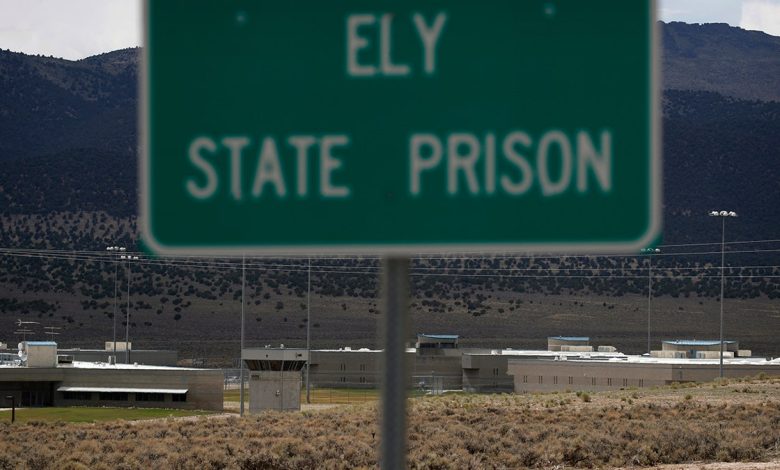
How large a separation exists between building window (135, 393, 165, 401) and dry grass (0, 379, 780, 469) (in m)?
28.9

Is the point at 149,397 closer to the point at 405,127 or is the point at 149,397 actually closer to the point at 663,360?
the point at 663,360

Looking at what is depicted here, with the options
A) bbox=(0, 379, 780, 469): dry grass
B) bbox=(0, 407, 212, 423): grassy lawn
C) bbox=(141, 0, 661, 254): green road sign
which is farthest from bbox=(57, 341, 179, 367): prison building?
bbox=(141, 0, 661, 254): green road sign

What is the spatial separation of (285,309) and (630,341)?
33420 millimetres

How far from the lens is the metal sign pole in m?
2.82

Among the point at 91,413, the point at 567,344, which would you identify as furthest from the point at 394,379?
the point at 567,344

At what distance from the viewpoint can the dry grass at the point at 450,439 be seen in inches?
1242

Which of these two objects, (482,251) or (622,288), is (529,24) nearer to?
(482,251)

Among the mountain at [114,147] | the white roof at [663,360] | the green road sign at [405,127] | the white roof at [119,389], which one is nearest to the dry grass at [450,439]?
the green road sign at [405,127]

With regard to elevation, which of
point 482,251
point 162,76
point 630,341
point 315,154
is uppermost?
point 162,76

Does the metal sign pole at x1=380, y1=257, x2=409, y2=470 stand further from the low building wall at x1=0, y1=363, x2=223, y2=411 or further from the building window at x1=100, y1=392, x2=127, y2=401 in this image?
the building window at x1=100, y1=392, x2=127, y2=401

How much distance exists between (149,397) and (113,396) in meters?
2.28

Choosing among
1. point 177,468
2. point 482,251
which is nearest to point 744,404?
point 177,468

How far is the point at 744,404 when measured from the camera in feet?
143

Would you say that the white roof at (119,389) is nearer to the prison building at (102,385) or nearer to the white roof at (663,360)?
the prison building at (102,385)
